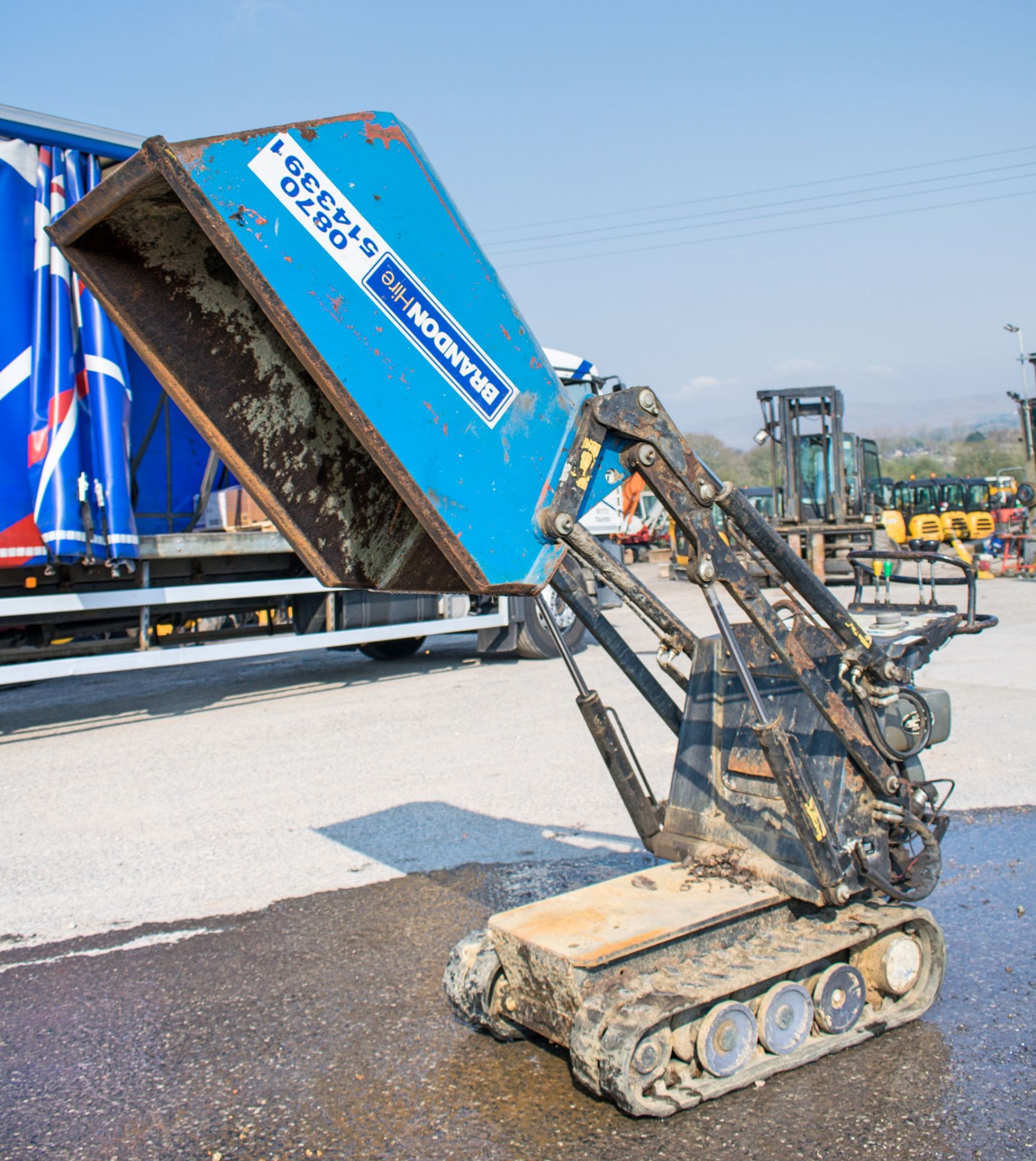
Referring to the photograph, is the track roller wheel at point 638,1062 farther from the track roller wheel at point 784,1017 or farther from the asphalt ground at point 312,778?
the asphalt ground at point 312,778

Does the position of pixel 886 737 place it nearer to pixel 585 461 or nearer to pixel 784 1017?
pixel 784 1017

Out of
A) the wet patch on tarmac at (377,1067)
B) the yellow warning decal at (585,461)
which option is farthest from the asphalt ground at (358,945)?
the yellow warning decal at (585,461)

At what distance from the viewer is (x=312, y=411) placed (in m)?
3.64

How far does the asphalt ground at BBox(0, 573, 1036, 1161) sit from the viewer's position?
3.00 meters

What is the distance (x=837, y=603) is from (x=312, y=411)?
1.83 metres

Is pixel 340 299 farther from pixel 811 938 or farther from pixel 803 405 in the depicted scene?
pixel 803 405

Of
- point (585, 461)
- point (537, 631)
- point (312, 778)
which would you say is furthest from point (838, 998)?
point (537, 631)

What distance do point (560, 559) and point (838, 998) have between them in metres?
1.61

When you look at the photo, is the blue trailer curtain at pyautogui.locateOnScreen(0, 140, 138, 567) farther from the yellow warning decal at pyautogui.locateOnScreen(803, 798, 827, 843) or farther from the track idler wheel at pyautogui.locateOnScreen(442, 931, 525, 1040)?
the yellow warning decal at pyautogui.locateOnScreen(803, 798, 827, 843)

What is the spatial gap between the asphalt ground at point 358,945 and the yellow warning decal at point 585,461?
177 centimetres

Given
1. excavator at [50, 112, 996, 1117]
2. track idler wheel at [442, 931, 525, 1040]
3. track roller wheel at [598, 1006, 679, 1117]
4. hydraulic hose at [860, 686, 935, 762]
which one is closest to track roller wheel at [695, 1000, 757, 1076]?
excavator at [50, 112, 996, 1117]

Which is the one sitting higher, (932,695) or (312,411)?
(312,411)

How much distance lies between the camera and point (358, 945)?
4.33 meters

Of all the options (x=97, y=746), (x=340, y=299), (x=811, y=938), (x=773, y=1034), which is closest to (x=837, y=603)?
(x=811, y=938)
